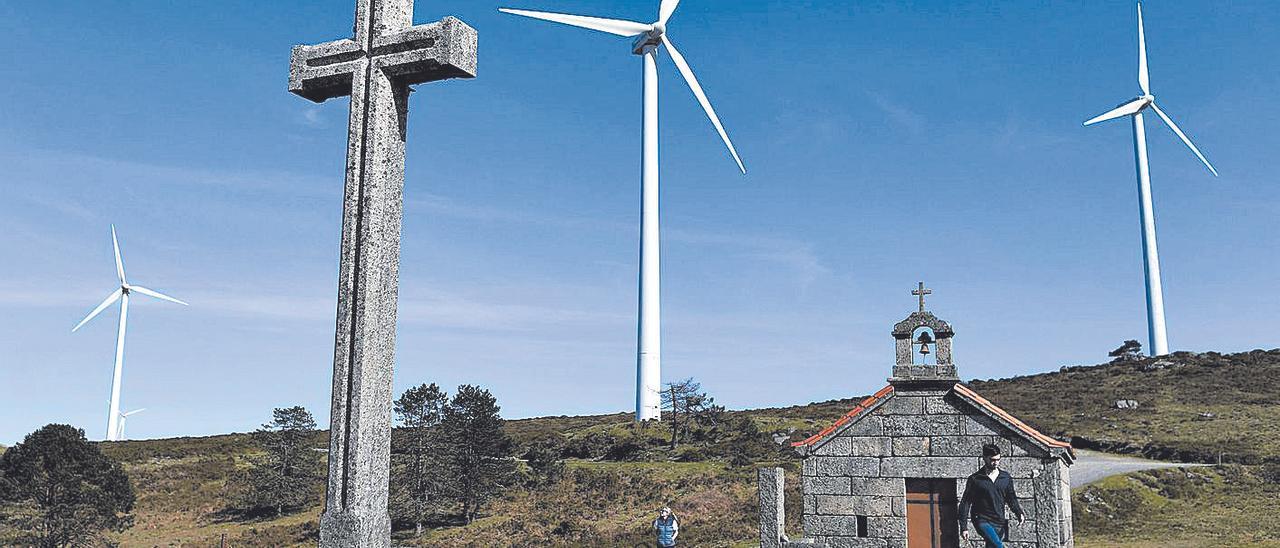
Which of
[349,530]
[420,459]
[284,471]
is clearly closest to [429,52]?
[349,530]

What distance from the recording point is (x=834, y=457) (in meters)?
20.9

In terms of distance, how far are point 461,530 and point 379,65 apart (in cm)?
3590

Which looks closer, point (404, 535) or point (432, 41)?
point (432, 41)

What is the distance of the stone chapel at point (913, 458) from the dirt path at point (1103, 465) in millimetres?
20679

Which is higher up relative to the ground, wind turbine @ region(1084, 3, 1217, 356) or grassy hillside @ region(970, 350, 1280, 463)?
wind turbine @ region(1084, 3, 1217, 356)

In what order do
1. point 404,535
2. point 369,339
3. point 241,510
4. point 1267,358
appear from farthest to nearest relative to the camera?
1. point 1267,358
2. point 241,510
3. point 404,535
4. point 369,339

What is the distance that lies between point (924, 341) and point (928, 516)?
3391mm

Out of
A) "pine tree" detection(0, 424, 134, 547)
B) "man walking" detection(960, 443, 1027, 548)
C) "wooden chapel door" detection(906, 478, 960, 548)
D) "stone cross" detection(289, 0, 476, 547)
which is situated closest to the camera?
"stone cross" detection(289, 0, 476, 547)

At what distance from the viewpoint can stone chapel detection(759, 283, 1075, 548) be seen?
65.9ft

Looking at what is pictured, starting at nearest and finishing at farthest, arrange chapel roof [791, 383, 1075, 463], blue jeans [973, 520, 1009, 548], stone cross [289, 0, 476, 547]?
stone cross [289, 0, 476, 547] → blue jeans [973, 520, 1009, 548] → chapel roof [791, 383, 1075, 463]

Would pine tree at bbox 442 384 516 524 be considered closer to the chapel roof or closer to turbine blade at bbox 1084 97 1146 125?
the chapel roof

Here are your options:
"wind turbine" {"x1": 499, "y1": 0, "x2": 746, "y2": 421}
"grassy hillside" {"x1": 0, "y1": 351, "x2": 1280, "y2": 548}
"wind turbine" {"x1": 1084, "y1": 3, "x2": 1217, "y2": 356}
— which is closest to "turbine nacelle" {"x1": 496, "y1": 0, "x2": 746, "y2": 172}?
"wind turbine" {"x1": 499, "y1": 0, "x2": 746, "y2": 421}

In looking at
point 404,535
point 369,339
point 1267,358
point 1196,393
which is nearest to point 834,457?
point 369,339

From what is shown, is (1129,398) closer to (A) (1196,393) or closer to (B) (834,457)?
(A) (1196,393)
